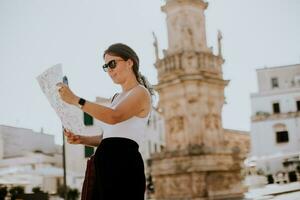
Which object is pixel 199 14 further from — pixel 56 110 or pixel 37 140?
pixel 37 140

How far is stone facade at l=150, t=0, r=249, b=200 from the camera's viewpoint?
64.6 ft

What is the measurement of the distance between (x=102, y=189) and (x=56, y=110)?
1.95 feet

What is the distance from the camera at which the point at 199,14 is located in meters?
22.0

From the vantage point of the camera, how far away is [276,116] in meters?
46.7

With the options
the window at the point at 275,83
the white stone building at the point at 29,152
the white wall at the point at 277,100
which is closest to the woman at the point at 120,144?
the white stone building at the point at 29,152

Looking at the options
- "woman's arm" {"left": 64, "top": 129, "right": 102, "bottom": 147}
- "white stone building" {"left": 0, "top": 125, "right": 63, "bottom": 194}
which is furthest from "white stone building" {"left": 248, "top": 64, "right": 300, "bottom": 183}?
"woman's arm" {"left": 64, "top": 129, "right": 102, "bottom": 147}

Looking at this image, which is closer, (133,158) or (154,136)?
(133,158)

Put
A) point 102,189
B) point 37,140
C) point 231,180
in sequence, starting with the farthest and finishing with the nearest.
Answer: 1. point 37,140
2. point 231,180
3. point 102,189

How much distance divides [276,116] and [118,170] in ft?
152

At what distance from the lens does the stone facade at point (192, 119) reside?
19688 mm

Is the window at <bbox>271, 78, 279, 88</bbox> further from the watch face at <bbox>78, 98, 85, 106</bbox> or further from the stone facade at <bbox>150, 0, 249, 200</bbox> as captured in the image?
the watch face at <bbox>78, 98, 85, 106</bbox>

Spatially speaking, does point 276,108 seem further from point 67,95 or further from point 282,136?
point 67,95

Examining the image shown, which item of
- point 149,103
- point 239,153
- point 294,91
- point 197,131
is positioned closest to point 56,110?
point 149,103

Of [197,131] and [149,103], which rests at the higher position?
[197,131]
